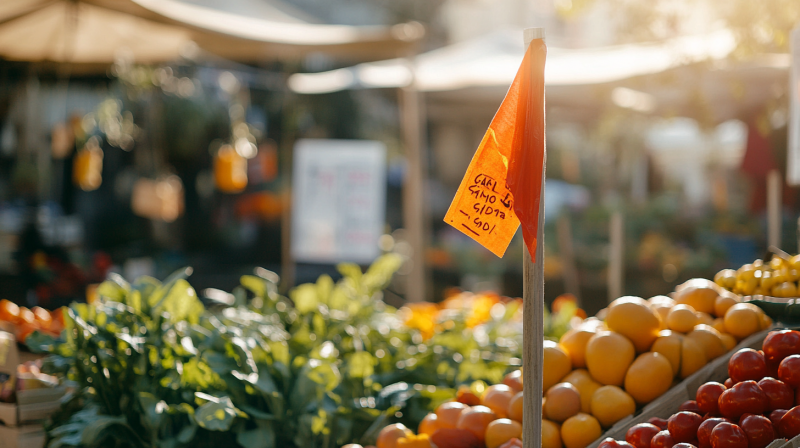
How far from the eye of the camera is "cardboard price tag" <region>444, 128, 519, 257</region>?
1.27 m

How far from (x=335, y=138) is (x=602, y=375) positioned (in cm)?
843

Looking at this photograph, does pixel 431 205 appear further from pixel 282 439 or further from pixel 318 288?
pixel 282 439

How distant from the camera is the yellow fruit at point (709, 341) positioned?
5.46ft

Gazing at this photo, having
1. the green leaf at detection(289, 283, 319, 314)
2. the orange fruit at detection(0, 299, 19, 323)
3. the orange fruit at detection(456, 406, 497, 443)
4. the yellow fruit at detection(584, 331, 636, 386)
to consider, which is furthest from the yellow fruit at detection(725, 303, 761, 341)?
the orange fruit at detection(0, 299, 19, 323)

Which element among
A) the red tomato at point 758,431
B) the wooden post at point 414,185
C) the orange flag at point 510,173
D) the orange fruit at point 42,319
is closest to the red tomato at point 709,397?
the red tomato at point 758,431

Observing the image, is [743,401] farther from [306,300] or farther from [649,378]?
[306,300]

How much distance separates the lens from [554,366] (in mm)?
1671

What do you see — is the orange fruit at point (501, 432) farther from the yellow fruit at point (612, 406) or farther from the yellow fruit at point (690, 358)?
the yellow fruit at point (690, 358)

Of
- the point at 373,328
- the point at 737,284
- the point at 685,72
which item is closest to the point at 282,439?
the point at 373,328

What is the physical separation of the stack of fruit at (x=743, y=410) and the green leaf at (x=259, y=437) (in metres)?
0.95

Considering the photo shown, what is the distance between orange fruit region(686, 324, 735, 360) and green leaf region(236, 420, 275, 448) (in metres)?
1.23

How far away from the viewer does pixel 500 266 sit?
6.28 meters

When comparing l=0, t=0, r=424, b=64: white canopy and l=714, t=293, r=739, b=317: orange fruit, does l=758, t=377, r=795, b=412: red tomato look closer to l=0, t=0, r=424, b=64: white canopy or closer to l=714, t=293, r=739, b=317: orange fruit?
l=714, t=293, r=739, b=317: orange fruit

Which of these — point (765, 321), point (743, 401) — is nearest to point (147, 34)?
point (765, 321)
